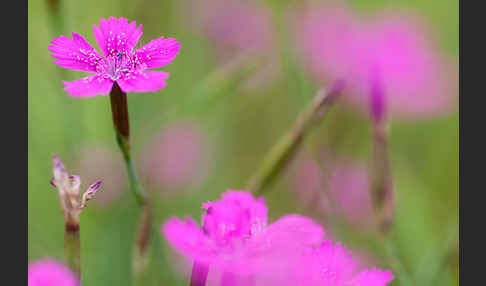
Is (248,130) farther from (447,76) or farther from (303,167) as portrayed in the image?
(447,76)

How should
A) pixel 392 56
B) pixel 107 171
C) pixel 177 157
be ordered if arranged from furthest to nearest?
pixel 392 56 < pixel 177 157 < pixel 107 171

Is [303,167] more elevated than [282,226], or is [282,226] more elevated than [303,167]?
[282,226]

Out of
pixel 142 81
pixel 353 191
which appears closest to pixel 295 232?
pixel 142 81

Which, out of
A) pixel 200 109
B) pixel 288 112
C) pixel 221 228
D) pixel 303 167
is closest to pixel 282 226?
pixel 221 228

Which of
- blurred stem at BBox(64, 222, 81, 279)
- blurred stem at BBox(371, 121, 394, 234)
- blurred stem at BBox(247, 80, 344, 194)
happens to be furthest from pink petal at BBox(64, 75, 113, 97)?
blurred stem at BBox(371, 121, 394, 234)

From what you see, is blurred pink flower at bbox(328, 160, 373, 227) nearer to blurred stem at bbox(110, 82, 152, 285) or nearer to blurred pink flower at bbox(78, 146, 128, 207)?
blurred pink flower at bbox(78, 146, 128, 207)

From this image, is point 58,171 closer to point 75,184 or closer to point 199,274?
point 75,184

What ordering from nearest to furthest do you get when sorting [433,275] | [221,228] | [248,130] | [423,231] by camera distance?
[221,228] < [433,275] < [423,231] < [248,130]

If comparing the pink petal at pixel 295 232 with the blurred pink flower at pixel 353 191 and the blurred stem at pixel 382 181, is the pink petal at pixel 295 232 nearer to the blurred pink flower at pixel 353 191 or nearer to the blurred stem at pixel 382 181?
the blurred stem at pixel 382 181

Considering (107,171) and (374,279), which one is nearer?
(374,279)
